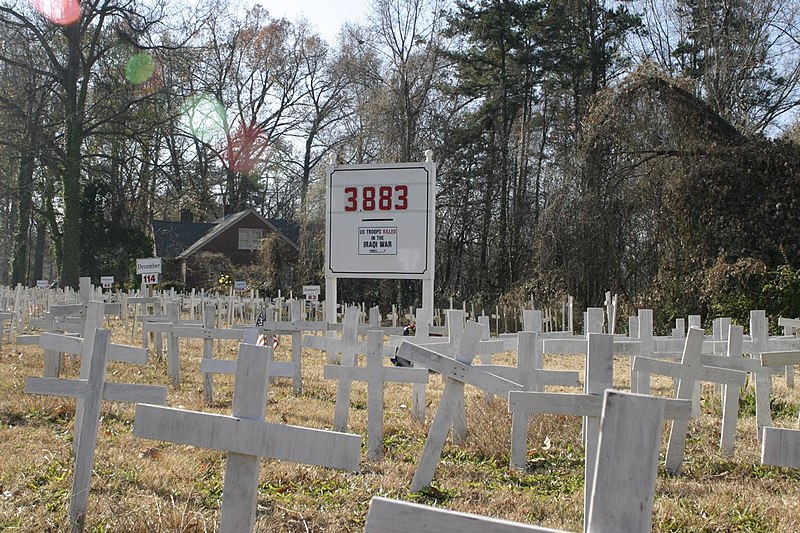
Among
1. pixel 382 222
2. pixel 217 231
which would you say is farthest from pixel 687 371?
pixel 217 231

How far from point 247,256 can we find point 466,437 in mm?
41563

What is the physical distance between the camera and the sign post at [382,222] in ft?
49.6

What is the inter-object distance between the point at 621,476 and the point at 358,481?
389 cm

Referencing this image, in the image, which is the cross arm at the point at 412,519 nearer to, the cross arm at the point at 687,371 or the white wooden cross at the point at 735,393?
the cross arm at the point at 687,371

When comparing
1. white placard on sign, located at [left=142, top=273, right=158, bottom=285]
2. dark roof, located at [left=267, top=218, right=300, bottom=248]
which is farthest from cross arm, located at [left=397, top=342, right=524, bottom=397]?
dark roof, located at [left=267, top=218, right=300, bottom=248]

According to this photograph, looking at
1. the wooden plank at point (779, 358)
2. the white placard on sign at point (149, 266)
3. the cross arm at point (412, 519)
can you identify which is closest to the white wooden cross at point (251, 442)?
the cross arm at point (412, 519)

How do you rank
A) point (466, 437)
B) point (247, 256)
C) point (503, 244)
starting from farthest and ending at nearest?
point (247, 256)
point (503, 244)
point (466, 437)

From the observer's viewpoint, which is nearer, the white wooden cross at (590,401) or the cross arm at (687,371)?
the white wooden cross at (590,401)

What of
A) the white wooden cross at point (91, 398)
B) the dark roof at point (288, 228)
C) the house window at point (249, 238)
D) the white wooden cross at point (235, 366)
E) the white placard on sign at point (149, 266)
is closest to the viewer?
the white wooden cross at point (91, 398)

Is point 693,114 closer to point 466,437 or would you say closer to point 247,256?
point 466,437

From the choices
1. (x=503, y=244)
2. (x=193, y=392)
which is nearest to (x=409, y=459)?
(x=193, y=392)

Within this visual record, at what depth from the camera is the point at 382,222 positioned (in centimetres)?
1539

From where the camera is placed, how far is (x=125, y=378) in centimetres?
1049

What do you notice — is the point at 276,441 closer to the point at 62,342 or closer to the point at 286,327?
the point at 62,342
